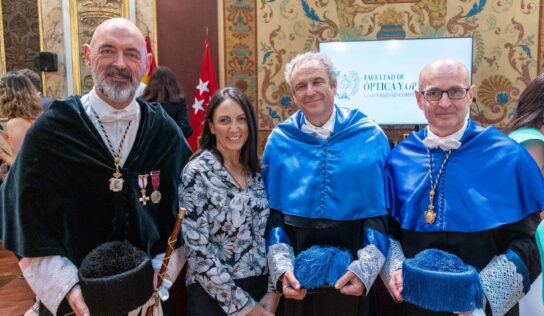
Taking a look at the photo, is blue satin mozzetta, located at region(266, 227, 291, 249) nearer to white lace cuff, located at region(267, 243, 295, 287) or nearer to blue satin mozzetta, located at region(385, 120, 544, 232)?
white lace cuff, located at region(267, 243, 295, 287)

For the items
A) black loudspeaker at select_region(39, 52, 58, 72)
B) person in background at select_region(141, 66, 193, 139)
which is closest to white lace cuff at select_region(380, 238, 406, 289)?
person in background at select_region(141, 66, 193, 139)

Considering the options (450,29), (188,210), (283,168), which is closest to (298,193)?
(283,168)

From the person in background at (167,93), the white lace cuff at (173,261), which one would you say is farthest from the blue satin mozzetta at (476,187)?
the person in background at (167,93)

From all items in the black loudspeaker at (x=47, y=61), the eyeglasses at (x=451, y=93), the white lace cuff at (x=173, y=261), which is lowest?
the white lace cuff at (x=173, y=261)

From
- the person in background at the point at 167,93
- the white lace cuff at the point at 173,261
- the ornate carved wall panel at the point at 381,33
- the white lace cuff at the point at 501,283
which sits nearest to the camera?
the white lace cuff at the point at 501,283

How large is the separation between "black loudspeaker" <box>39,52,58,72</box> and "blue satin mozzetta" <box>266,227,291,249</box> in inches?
180

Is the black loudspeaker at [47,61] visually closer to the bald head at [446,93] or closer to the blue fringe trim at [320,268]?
the blue fringe trim at [320,268]

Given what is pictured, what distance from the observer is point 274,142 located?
6.85 feet

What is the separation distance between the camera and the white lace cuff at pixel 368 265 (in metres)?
1.69

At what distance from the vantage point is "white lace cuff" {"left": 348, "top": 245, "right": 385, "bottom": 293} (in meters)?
1.69

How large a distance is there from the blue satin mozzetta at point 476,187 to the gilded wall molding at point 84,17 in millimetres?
4638

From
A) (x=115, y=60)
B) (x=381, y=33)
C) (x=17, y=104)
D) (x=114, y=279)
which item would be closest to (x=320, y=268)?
(x=114, y=279)

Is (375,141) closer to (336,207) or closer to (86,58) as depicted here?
(336,207)

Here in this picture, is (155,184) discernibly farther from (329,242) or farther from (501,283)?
(501,283)
